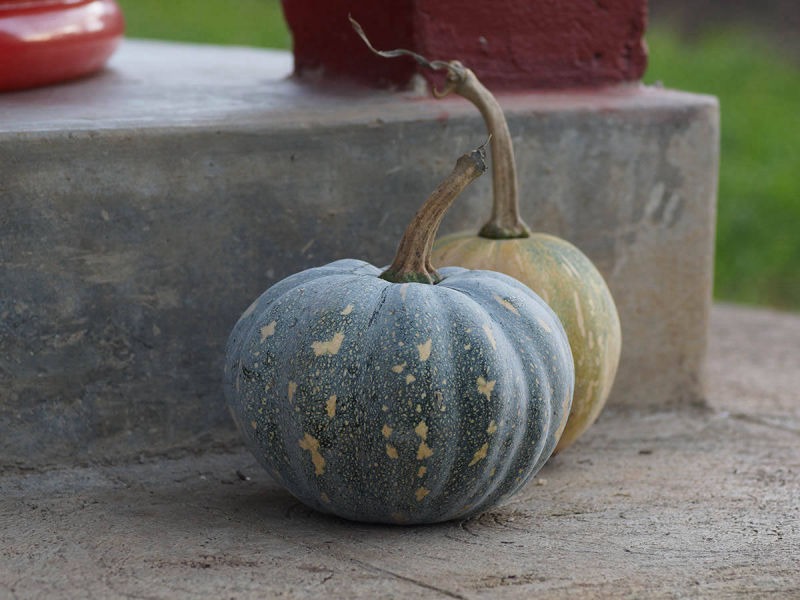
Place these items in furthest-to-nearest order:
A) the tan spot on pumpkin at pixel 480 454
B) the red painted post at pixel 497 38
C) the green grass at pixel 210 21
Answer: the green grass at pixel 210 21 < the red painted post at pixel 497 38 < the tan spot on pumpkin at pixel 480 454

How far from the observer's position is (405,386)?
187cm

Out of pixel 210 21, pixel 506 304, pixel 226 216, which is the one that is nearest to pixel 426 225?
pixel 506 304

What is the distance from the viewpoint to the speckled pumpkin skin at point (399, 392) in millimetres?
1877

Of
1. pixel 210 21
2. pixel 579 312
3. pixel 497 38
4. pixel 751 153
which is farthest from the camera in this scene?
pixel 210 21

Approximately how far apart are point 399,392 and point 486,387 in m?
0.15

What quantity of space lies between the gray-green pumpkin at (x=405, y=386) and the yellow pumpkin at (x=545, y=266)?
9.7 inches

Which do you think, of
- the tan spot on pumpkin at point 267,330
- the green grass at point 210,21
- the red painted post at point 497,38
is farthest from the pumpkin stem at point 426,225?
the green grass at point 210,21

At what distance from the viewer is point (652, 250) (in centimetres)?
285

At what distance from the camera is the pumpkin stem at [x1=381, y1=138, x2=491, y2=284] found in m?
2.01

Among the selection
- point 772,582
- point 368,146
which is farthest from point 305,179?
point 772,582

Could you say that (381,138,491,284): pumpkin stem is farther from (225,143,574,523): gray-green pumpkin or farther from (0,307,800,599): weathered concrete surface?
(0,307,800,599): weathered concrete surface

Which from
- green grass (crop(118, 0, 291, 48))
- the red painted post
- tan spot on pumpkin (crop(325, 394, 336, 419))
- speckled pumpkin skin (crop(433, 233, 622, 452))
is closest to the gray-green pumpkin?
tan spot on pumpkin (crop(325, 394, 336, 419))

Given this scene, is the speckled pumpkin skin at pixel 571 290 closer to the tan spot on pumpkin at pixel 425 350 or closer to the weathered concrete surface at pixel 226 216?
the weathered concrete surface at pixel 226 216

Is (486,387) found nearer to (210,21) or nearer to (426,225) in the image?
(426,225)
